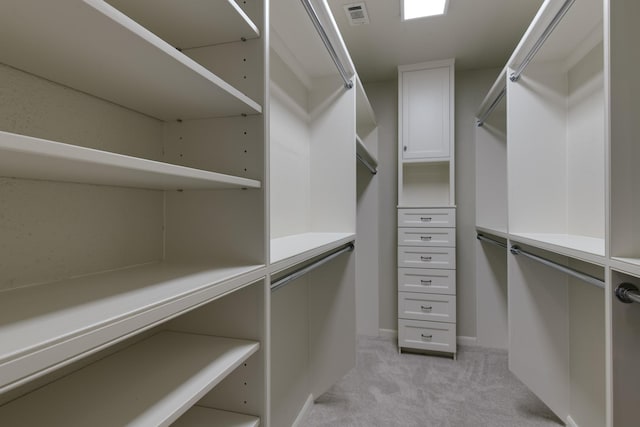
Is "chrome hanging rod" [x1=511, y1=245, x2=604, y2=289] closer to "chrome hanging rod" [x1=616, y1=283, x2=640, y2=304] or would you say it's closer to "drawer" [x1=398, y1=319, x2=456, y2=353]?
"chrome hanging rod" [x1=616, y1=283, x2=640, y2=304]

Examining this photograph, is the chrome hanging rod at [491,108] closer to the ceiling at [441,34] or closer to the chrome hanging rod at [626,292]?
the ceiling at [441,34]

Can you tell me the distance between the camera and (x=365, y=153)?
2592 mm

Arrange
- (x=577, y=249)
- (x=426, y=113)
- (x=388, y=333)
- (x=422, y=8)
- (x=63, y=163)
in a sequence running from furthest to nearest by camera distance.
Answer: (x=388, y=333), (x=426, y=113), (x=422, y=8), (x=577, y=249), (x=63, y=163)

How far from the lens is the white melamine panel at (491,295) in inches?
111

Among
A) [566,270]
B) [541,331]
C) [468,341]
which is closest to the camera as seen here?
[566,270]

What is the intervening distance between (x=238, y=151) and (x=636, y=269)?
1185 millimetres

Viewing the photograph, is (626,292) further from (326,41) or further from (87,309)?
(326,41)

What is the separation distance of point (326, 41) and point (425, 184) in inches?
72.3

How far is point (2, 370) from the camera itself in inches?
13.0

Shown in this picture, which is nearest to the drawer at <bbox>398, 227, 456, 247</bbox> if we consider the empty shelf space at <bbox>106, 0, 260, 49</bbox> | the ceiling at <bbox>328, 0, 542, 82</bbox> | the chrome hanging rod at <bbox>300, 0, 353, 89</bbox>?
the chrome hanging rod at <bbox>300, 0, 353, 89</bbox>

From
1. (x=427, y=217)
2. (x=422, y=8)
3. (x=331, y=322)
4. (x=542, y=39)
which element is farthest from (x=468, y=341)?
(x=422, y=8)

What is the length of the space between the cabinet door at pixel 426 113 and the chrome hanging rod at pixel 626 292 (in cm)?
193

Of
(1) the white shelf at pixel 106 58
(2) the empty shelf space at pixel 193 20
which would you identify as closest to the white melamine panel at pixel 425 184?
(2) the empty shelf space at pixel 193 20

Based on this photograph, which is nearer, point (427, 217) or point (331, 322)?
point (331, 322)
